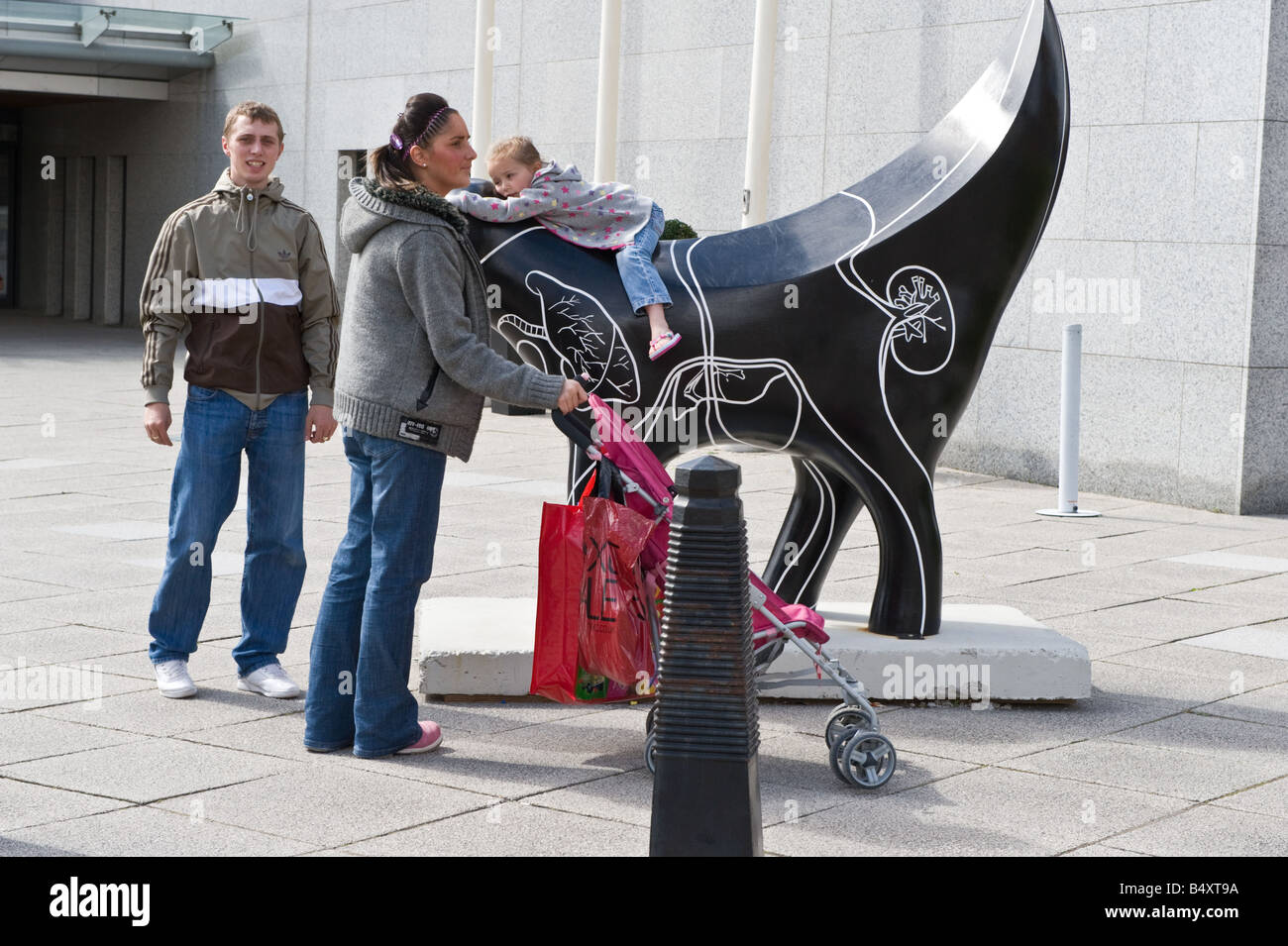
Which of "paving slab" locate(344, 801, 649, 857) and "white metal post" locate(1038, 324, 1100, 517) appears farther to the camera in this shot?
"white metal post" locate(1038, 324, 1100, 517)

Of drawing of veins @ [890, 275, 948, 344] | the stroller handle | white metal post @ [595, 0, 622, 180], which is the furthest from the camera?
white metal post @ [595, 0, 622, 180]

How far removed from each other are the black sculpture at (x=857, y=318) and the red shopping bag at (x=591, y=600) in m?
1.03

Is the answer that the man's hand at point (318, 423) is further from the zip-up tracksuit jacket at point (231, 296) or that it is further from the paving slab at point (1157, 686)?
the paving slab at point (1157, 686)

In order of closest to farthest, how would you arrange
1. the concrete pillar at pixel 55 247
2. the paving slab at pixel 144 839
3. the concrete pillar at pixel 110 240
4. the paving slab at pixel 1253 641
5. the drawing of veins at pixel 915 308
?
the paving slab at pixel 144 839, the drawing of veins at pixel 915 308, the paving slab at pixel 1253 641, the concrete pillar at pixel 110 240, the concrete pillar at pixel 55 247

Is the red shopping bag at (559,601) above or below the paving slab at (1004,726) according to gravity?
above

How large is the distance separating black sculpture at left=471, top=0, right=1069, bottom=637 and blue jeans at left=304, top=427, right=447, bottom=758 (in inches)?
40.5

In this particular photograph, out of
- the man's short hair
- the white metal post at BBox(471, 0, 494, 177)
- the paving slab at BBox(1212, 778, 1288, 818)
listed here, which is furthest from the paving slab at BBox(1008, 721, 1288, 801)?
the white metal post at BBox(471, 0, 494, 177)

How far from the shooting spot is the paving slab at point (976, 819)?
422cm

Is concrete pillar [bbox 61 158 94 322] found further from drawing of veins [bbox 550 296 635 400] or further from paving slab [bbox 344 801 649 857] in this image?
paving slab [bbox 344 801 649 857]

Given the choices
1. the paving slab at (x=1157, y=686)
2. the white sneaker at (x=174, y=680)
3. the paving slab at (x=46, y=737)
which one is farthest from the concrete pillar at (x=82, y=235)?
the paving slab at (x=1157, y=686)

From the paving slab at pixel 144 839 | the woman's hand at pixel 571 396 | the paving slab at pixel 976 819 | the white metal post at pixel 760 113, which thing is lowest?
the paving slab at pixel 144 839

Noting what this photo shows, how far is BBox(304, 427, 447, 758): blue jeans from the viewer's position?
15.8ft

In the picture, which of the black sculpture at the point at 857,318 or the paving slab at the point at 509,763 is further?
the black sculpture at the point at 857,318

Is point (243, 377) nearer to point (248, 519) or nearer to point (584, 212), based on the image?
point (248, 519)
